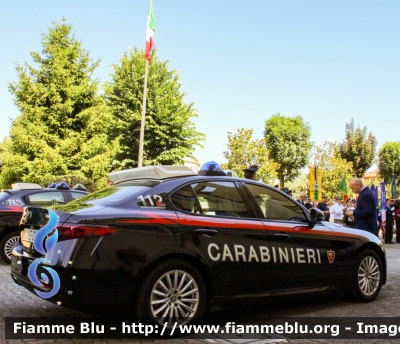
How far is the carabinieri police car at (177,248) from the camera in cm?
407

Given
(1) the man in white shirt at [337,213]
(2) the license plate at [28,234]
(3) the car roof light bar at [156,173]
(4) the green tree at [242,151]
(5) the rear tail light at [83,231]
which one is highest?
(4) the green tree at [242,151]

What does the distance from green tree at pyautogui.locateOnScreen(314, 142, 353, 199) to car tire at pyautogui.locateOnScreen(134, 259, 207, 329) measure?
4323 centimetres

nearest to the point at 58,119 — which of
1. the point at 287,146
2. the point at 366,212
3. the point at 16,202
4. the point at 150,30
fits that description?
the point at 150,30

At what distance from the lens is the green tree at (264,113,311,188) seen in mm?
68250

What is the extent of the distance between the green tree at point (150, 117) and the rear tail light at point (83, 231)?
30.9 m

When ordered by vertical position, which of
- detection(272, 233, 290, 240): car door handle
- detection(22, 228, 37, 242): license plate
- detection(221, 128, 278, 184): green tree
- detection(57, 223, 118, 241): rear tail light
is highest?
detection(221, 128, 278, 184): green tree

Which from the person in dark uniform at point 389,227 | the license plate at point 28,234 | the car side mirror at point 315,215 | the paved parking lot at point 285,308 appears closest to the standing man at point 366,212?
the paved parking lot at point 285,308

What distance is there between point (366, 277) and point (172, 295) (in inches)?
112

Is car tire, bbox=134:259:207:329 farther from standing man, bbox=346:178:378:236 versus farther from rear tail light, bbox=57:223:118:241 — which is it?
standing man, bbox=346:178:378:236

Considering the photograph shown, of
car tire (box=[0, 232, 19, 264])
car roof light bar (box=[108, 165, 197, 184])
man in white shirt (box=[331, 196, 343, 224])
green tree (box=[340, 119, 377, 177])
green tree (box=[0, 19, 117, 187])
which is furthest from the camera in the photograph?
green tree (box=[340, 119, 377, 177])

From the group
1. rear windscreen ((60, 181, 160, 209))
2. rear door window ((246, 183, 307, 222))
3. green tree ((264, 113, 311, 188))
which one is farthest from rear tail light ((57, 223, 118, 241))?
green tree ((264, 113, 311, 188))

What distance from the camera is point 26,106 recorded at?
101 feet

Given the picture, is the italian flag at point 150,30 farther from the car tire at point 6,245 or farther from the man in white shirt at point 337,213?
the car tire at point 6,245

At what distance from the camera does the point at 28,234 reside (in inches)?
186
